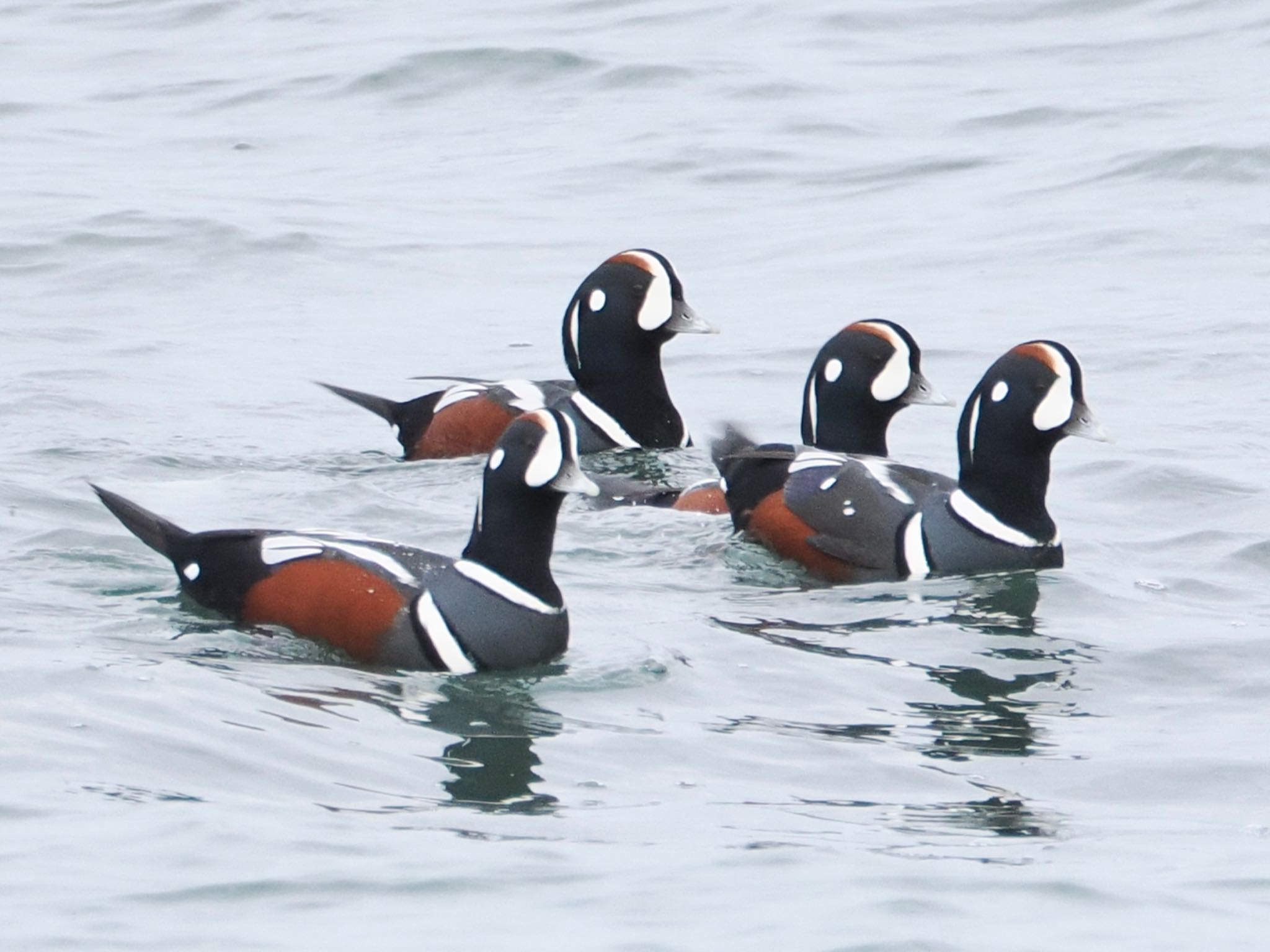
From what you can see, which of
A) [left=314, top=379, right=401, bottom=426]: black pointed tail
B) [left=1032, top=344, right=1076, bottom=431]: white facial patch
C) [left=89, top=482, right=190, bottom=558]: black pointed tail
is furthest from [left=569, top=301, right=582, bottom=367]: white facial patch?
[left=89, top=482, right=190, bottom=558]: black pointed tail

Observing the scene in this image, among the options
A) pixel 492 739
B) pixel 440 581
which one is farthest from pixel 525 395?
pixel 492 739

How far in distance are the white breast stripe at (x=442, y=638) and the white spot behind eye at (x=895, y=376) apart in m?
3.14

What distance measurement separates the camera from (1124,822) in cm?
634

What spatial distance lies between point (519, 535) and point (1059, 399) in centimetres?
243

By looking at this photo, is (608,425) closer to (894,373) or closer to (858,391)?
(858,391)

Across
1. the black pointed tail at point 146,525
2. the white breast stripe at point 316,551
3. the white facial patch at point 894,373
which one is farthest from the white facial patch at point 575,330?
the white breast stripe at point 316,551

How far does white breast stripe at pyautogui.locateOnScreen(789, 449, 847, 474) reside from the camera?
9.28 m

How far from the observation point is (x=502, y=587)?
7684 millimetres

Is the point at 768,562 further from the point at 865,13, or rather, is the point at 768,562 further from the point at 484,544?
the point at 865,13

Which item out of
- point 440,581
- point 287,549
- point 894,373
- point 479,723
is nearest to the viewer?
point 479,723

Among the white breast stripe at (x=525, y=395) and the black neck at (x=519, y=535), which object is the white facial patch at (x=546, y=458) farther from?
the white breast stripe at (x=525, y=395)

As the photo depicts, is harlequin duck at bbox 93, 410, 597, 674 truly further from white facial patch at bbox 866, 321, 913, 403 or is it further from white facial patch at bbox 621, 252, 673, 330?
white facial patch at bbox 621, 252, 673, 330

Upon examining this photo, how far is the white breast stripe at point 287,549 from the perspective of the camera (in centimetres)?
771

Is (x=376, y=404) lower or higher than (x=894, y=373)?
lower
